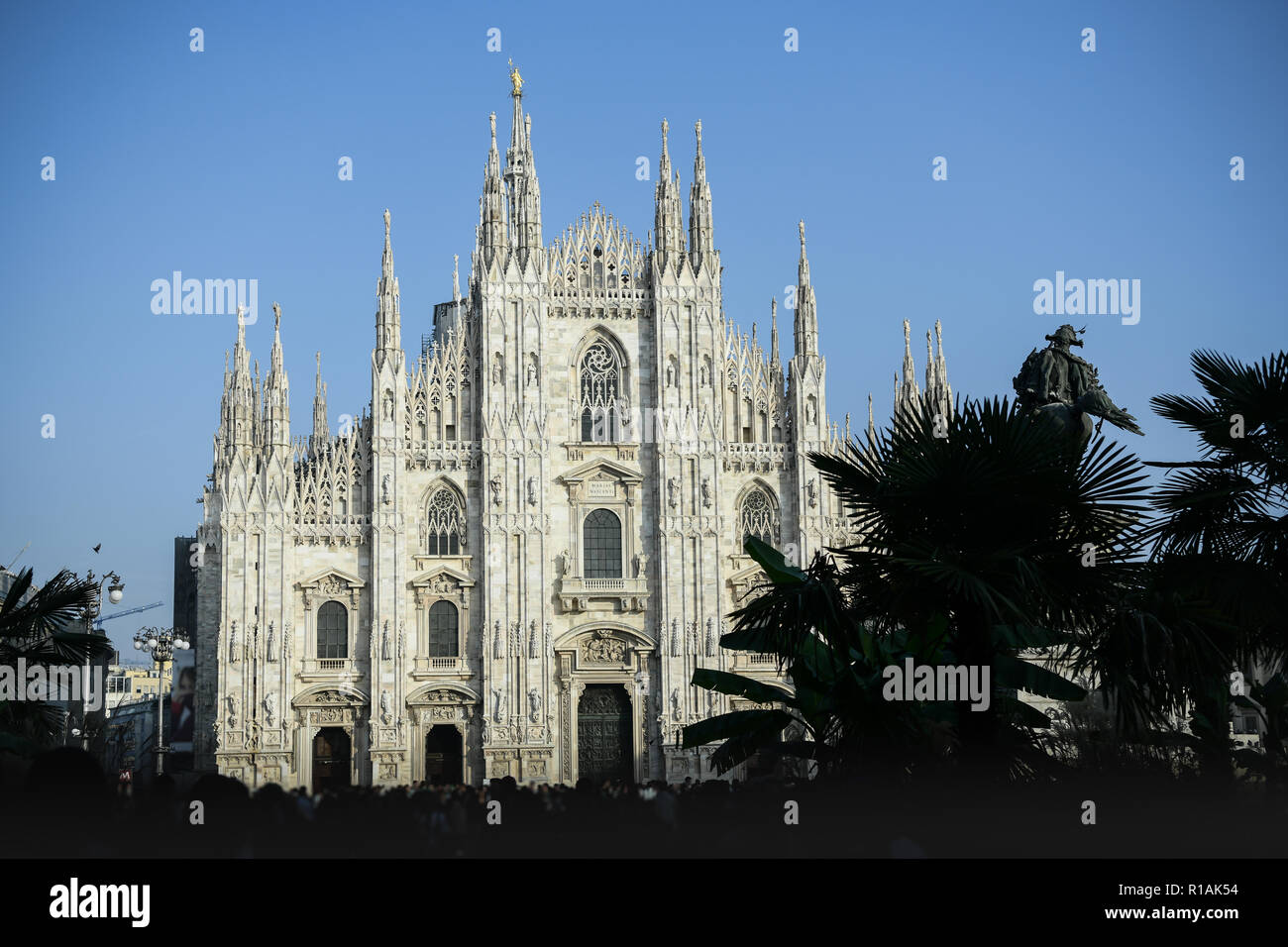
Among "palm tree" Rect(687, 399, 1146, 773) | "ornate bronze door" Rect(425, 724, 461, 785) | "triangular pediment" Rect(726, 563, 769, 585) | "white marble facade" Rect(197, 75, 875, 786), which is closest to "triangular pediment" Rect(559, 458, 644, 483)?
"white marble facade" Rect(197, 75, 875, 786)

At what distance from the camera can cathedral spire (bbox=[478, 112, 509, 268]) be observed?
53625 millimetres

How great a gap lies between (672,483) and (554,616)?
5921 millimetres

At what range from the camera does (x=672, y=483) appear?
5266 cm

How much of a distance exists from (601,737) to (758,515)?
9204mm

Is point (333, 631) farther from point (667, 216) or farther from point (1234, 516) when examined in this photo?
point (1234, 516)

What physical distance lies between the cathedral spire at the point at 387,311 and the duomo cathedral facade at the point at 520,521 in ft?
0.33

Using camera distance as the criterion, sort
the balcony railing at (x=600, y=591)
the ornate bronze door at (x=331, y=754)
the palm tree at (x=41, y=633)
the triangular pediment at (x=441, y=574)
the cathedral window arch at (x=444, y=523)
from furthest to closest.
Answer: the cathedral window arch at (x=444, y=523)
the balcony railing at (x=600, y=591)
the triangular pediment at (x=441, y=574)
the ornate bronze door at (x=331, y=754)
the palm tree at (x=41, y=633)

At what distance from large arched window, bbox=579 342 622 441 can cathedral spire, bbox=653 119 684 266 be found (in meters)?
3.83

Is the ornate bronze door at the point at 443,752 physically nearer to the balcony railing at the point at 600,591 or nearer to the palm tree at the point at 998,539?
→ the balcony railing at the point at 600,591

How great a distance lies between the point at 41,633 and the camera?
24000 millimetres

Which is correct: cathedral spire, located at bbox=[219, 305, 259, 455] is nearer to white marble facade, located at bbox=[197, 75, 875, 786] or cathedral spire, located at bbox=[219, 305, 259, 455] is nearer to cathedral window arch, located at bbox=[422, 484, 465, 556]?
white marble facade, located at bbox=[197, 75, 875, 786]

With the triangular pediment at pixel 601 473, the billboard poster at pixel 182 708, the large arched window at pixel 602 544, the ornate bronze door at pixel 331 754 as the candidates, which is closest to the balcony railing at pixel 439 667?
the ornate bronze door at pixel 331 754

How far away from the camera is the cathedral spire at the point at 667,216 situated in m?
54.1
